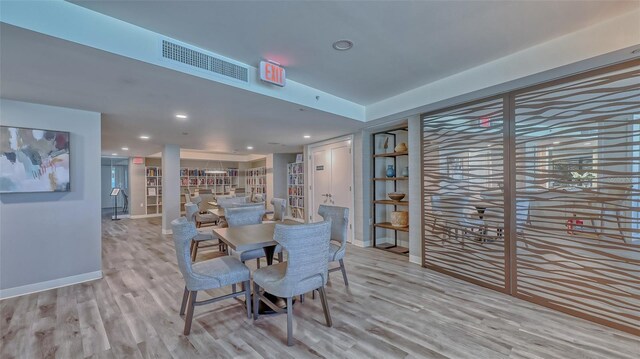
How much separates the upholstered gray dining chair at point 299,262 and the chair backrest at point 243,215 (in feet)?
4.96

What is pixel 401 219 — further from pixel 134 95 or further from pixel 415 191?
pixel 134 95

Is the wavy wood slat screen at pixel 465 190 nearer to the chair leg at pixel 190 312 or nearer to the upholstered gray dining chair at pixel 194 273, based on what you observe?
the upholstered gray dining chair at pixel 194 273

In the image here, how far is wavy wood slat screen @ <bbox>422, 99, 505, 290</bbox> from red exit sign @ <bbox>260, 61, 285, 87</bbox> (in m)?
2.23

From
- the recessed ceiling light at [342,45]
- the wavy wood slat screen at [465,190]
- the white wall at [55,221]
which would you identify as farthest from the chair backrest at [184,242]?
the wavy wood slat screen at [465,190]

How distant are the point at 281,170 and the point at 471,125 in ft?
23.0

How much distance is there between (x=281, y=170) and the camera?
31.3 feet

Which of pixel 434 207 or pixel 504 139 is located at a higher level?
pixel 504 139

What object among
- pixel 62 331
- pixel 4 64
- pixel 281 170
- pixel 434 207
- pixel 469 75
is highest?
pixel 469 75

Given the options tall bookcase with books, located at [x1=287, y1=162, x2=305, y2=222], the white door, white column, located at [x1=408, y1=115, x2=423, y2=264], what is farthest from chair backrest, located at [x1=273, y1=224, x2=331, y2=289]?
tall bookcase with books, located at [x1=287, y1=162, x2=305, y2=222]

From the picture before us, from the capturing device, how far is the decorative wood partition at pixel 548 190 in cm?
239

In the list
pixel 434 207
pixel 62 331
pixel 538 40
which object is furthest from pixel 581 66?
pixel 62 331

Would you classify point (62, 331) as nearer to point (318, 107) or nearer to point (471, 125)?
point (318, 107)

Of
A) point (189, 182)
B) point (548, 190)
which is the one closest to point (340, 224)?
point (548, 190)

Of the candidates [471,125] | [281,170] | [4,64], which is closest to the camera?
[4,64]
